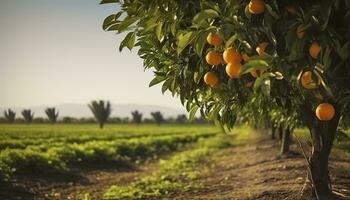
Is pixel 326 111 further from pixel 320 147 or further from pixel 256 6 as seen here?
pixel 320 147

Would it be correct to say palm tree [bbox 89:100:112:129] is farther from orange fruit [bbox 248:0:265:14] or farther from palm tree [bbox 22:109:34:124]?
orange fruit [bbox 248:0:265:14]

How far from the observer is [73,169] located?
13445 millimetres

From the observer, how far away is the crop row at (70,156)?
11.1 meters

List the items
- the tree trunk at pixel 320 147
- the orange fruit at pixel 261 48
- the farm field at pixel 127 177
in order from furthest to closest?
the farm field at pixel 127 177, the tree trunk at pixel 320 147, the orange fruit at pixel 261 48

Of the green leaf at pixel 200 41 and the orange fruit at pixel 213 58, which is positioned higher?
the green leaf at pixel 200 41

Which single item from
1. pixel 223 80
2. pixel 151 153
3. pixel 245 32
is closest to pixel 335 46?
pixel 245 32

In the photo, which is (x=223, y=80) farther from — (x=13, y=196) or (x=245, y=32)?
(x=13, y=196)

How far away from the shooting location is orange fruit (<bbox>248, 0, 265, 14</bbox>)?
233cm

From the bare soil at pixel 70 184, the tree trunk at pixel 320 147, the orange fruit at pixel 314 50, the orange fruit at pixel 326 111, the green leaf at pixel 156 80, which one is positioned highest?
the orange fruit at pixel 314 50

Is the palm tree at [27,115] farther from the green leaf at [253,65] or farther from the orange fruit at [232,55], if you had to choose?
the green leaf at [253,65]

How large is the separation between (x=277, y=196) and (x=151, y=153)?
15.6 meters

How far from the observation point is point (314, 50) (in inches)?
91.2

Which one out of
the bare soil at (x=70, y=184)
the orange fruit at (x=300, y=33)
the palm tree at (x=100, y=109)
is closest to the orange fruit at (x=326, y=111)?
the orange fruit at (x=300, y=33)

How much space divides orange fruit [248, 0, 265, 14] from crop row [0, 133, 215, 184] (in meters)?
8.00
